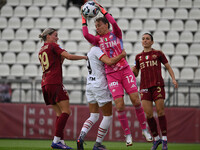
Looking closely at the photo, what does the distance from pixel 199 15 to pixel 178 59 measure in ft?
8.37

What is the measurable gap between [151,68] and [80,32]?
26.7 ft

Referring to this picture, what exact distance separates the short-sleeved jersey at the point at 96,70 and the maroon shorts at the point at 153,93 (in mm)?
990

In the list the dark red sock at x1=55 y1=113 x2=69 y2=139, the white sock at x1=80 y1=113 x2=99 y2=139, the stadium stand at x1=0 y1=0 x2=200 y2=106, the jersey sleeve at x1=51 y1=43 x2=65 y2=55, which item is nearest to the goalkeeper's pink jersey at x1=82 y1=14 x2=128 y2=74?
the jersey sleeve at x1=51 y1=43 x2=65 y2=55

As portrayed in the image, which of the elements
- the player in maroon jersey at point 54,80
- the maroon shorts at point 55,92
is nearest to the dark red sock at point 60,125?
the player in maroon jersey at point 54,80

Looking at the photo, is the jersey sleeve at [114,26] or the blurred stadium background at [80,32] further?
the blurred stadium background at [80,32]

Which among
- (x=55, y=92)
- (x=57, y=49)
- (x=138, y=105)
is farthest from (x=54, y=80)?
(x=138, y=105)

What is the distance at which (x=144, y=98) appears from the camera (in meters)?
6.46

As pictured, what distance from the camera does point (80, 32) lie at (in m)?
14.2

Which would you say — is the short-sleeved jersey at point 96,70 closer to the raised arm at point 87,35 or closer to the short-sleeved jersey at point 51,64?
the raised arm at point 87,35

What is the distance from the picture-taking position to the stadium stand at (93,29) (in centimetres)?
1338

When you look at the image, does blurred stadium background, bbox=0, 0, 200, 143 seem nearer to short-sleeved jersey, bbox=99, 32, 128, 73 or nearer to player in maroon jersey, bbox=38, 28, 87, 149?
player in maroon jersey, bbox=38, 28, 87, 149

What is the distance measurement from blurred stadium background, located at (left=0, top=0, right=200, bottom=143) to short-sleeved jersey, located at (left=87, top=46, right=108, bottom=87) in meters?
5.99

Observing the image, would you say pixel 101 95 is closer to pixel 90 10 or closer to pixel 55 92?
pixel 55 92

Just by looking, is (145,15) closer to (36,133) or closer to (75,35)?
(75,35)
